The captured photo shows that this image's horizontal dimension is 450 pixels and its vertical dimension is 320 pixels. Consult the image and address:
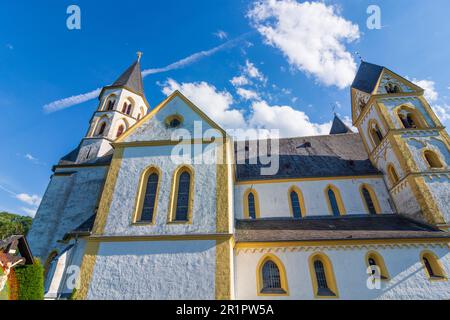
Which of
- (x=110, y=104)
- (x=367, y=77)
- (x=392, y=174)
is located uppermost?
(x=367, y=77)

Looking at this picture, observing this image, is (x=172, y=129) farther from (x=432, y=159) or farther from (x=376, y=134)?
(x=432, y=159)

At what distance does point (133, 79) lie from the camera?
2261 centimetres

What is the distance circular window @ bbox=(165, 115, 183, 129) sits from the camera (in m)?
11.9

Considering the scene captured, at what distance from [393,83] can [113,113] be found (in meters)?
23.6

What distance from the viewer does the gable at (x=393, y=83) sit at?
1647 cm

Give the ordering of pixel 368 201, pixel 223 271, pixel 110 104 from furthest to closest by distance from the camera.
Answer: pixel 110 104 → pixel 368 201 → pixel 223 271

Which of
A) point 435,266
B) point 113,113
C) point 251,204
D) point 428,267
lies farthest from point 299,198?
point 113,113

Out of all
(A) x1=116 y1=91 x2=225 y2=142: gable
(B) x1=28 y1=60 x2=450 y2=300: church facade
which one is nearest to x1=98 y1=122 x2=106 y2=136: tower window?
(B) x1=28 y1=60 x2=450 y2=300: church facade

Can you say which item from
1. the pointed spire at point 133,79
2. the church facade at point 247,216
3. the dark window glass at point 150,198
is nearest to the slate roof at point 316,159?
the church facade at point 247,216

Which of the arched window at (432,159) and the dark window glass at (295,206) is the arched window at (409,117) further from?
the dark window glass at (295,206)

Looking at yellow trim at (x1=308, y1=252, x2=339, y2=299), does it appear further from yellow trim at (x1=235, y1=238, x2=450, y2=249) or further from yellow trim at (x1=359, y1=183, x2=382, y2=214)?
yellow trim at (x1=359, y1=183, x2=382, y2=214)

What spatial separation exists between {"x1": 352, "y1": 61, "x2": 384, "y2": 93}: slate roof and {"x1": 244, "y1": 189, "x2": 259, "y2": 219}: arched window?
12520 mm

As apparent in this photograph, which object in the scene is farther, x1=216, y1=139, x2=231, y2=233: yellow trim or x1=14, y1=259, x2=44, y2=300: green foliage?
x1=216, y1=139, x2=231, y2=233: yellow trim
